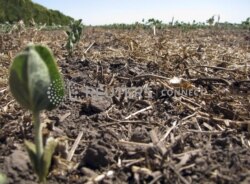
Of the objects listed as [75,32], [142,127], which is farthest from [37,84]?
[75,32]

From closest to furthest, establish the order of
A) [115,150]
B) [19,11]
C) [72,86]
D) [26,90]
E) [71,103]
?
[26,90] < [115,150] < [71,103] < [72,86] < [19,11]

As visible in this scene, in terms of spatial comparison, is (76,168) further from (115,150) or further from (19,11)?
(19,11)

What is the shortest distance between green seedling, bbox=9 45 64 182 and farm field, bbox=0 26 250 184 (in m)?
0.17

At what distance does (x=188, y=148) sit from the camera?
65.5 inches

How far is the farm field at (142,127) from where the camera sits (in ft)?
4.83

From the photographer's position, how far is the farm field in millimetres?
1473

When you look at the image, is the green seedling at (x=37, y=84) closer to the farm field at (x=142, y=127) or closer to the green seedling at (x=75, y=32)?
the farm field at (x=142, y=127)

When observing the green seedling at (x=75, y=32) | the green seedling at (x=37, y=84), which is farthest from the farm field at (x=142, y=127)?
the green seedling at (x=75, y=32)

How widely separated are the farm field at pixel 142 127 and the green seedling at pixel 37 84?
17 cm

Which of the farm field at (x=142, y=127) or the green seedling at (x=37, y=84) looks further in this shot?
the farm field at (x=142, y=127)

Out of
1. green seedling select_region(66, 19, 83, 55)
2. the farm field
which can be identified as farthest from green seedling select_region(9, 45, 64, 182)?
green seedling select_region(66, 19, 83, 55)

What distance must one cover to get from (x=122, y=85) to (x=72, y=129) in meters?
0.77

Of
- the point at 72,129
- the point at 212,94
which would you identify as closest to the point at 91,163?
the point at 72,129

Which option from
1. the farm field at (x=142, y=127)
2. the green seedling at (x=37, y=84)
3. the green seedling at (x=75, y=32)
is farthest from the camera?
the green seedling at (x=75, y=32)
